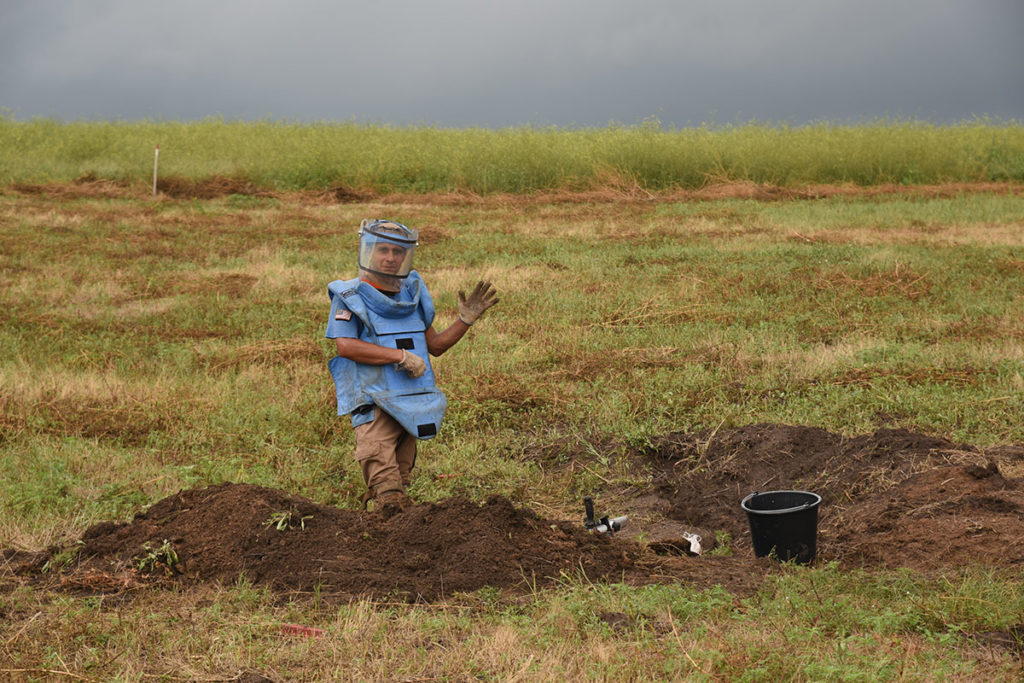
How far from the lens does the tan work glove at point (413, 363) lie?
18.3ft

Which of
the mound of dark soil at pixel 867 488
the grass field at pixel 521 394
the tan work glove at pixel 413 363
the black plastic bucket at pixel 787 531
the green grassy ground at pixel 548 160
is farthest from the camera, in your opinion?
the green grassy ground at pixel 548 160

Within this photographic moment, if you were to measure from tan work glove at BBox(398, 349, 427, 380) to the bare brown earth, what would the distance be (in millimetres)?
828

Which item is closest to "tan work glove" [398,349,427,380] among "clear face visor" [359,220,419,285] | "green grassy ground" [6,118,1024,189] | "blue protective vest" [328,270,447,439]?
"blue protective vest" [328,270,447,439]

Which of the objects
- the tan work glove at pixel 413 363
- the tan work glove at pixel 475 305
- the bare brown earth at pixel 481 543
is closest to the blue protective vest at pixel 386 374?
the tan work glove at pixel 413 363

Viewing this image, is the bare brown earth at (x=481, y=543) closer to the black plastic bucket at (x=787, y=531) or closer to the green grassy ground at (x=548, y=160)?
the black plastic bucket at (x=787, y=531)

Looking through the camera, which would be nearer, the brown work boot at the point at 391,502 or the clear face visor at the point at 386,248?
the brown work boot at the point at 391,502

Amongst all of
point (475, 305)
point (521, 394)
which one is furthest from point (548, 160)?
point (475, 305)

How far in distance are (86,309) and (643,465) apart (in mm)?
7631

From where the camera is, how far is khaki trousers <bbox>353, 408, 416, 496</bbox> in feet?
18.9

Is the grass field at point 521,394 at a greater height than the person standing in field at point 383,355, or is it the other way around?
the person standing in field at point 383,355

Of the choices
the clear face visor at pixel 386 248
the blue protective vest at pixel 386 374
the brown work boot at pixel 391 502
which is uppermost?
the clear face visor at pixel 386 248

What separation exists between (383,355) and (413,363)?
18 centimetres

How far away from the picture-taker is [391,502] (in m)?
5.43

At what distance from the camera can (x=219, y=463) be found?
6.80m
